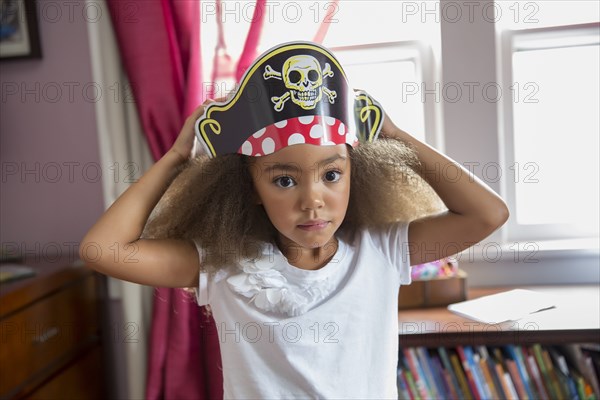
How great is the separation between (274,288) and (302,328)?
84 mm

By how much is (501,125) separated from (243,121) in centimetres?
100

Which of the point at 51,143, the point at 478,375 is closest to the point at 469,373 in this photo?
the point at 478,375

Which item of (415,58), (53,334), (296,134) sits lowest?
(53,334)

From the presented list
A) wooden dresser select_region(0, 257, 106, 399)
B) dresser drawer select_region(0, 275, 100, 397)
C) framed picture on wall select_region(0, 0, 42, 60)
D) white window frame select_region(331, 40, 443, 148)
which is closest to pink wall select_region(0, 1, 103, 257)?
framed picture on wall select_region(0, 0, 42, 60)

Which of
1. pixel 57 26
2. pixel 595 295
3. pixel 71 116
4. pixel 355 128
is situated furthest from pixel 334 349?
pixel 57 26

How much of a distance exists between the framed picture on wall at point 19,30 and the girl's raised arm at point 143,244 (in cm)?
97

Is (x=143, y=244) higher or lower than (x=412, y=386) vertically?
higher

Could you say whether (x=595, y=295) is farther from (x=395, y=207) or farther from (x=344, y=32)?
(x=344, y=32)

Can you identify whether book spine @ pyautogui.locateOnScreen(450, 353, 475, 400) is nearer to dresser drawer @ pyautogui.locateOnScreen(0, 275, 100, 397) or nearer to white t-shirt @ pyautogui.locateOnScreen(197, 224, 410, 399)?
white t-shirt @ pyautogui.locateOnScreen(197, 224, 410, 399)

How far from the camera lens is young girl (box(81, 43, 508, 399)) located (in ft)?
2.97

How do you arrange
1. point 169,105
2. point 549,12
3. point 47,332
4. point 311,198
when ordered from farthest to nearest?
point 549,12
point 169,105
point 47,332
point 311,198

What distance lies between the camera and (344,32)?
1709 mm

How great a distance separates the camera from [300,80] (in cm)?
89

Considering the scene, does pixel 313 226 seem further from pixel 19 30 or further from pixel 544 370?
pixel 19 30
